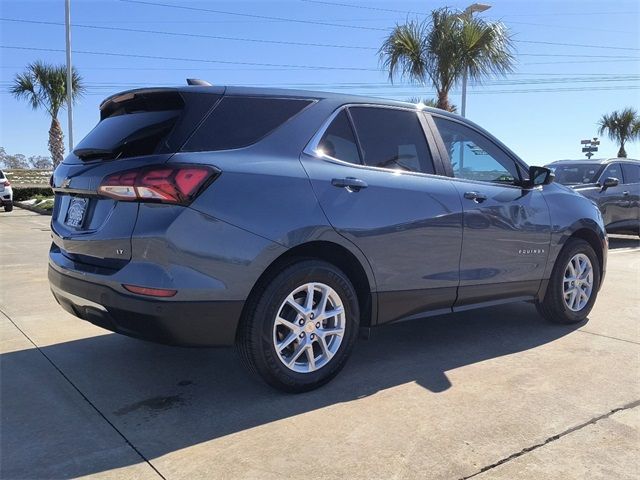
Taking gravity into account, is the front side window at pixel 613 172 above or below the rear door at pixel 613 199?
above

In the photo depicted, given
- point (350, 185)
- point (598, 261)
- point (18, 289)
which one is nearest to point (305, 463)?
point (350, 185)

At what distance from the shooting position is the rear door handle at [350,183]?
3.52 m

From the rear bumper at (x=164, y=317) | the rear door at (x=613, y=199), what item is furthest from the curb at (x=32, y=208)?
the rear bumper at (x=164, y=317)

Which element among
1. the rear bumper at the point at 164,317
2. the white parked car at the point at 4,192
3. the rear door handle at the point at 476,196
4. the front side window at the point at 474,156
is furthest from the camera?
the white parked car at the point at 4,192

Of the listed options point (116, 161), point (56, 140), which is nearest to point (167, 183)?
point (116, 161)

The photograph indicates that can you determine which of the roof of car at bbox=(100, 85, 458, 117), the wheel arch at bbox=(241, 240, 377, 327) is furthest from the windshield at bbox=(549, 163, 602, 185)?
the wheel arch at bbox=(241, 240, 377, 327)

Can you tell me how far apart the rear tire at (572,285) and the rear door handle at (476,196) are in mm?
1173

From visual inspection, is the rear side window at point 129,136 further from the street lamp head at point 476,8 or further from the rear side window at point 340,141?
the street lamp head at point 476,8

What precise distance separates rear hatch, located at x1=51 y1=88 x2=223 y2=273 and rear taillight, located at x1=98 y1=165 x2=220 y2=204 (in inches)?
2.6

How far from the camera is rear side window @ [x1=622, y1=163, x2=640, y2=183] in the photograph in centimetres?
1213

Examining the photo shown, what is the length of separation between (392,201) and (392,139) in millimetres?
540

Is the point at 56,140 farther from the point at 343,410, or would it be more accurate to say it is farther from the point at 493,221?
the point at 343,410

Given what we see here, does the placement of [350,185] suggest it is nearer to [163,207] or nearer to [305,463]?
[163,207]

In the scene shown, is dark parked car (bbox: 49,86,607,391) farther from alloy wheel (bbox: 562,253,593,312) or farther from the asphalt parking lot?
alloy wheel (bbox: 562,253,593,312)
